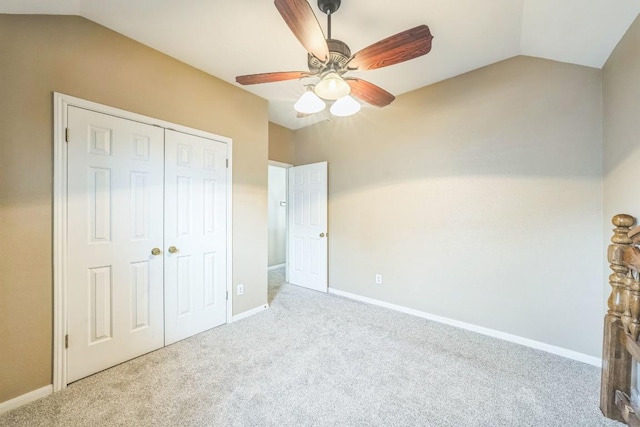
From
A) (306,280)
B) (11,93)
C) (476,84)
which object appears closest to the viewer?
(11,93)

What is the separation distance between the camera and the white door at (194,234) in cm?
228

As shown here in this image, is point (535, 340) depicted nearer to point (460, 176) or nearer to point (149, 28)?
point (460, 176)

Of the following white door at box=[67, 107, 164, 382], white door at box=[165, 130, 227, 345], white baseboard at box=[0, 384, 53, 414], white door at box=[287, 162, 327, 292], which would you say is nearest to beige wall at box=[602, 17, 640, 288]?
white door at box=[287, 162, 327, 292]

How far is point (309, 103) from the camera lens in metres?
1.72

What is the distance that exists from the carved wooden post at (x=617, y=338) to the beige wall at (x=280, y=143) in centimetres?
363

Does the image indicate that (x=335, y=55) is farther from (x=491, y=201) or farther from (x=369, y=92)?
(x=491, y=201)

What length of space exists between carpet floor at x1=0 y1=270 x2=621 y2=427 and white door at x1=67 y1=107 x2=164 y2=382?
0.69ft

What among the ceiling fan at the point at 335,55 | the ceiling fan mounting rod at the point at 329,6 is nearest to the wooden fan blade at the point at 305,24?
the ceiling fan at the point at 335,55

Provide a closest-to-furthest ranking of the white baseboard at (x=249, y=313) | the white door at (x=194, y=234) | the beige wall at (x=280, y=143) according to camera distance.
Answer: the white door at (x=194, y=234) < the white baseboard at (x=249, y=313) < the beige wall at (x=280, y=143)

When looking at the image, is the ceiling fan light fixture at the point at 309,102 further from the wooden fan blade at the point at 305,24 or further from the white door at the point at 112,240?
A: the white door at the point at 112,240

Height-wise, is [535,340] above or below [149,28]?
below

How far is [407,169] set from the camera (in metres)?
2.98

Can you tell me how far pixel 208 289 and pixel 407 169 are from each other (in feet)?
8.49

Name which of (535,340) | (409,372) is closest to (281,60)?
(409,372)
